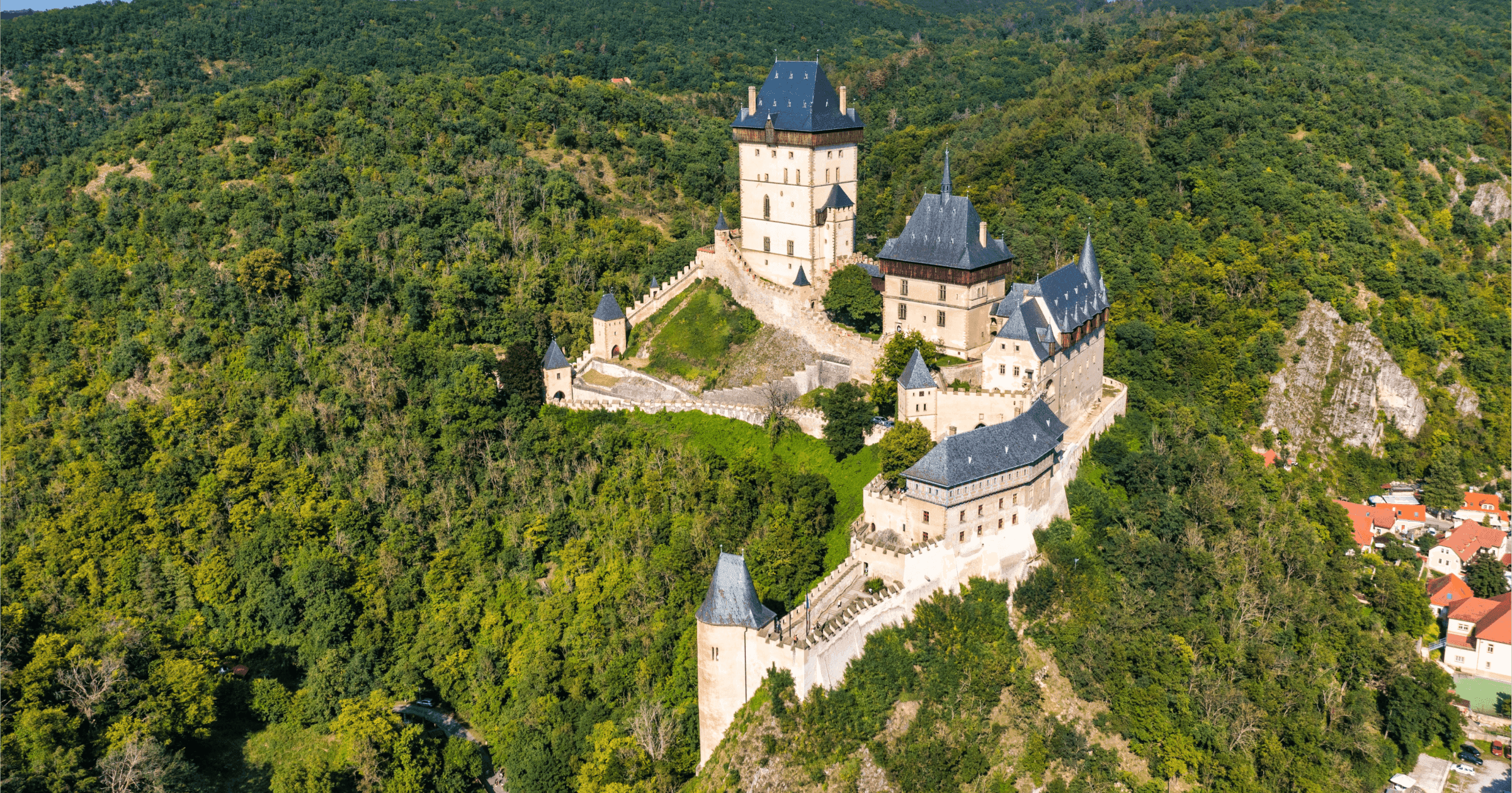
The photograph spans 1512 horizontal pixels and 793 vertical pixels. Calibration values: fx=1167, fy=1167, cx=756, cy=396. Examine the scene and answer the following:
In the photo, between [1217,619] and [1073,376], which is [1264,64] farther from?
[1217,619]

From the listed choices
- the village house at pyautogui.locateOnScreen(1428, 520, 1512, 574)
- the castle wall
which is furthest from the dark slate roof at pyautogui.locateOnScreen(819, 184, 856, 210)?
the village house at pyautogui.locateOnScreen(1428, 520, 1512, 574)

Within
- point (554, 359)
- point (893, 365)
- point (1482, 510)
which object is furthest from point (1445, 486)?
point (554, 359)

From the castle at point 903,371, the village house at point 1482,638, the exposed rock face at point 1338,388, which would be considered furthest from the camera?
the exposed rock face at point 1338,388

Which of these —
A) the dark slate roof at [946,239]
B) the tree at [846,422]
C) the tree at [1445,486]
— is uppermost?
the dark slate roof at [946,239]

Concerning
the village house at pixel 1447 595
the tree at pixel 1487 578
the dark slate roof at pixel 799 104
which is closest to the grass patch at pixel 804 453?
the dark slate roof at pixel 799 104

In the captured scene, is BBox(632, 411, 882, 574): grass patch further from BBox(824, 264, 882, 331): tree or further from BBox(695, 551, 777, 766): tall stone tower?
BBox(824, 264, 882, 331): tree

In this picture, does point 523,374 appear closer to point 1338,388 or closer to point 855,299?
point 855,299

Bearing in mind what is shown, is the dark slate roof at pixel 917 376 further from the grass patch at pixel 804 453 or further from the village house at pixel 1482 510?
the village house at pixel 1482 510
